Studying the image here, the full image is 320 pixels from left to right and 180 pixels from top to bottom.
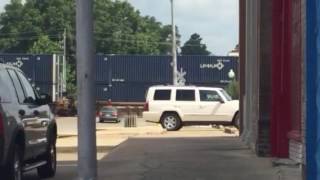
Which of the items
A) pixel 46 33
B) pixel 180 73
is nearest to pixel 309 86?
pixel 180 73

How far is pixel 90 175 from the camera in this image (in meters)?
9.13

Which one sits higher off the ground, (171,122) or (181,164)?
(181,164)

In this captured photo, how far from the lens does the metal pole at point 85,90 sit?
29.6 ft

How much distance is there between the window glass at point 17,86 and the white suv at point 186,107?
21.0m

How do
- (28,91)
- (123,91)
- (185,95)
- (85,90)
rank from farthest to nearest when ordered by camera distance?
(123,91) < (185,95) < (28,91) < (85,90)

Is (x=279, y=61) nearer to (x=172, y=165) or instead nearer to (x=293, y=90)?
(x=293, y=90)

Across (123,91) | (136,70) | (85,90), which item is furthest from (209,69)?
(85,90)

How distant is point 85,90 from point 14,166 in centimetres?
204

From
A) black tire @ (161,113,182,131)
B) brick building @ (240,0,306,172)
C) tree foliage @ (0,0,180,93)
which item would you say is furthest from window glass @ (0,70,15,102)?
tree foliage @ (0,0,180,93)

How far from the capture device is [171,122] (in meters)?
33.3

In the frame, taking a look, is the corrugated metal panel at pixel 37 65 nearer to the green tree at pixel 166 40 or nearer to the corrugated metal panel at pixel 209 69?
the corrugated metal panel at pixel 209 69

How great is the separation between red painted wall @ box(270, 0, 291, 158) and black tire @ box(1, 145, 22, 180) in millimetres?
5133

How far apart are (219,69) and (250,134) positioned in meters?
45.8

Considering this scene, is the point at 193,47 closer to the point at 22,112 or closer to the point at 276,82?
the point at 276,82
